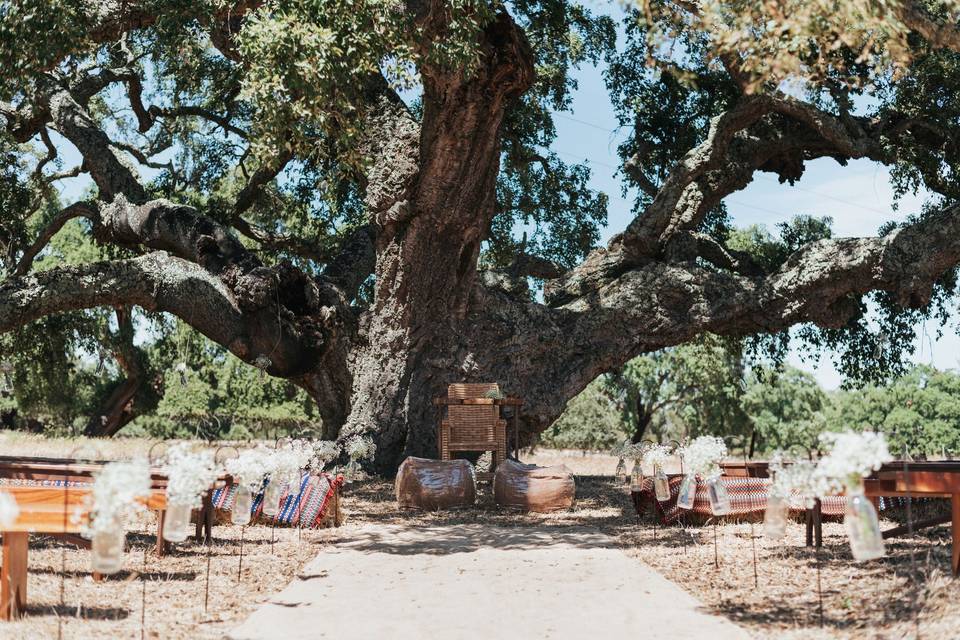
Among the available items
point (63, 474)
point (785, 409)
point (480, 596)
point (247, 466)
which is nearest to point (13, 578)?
point (247, 466)

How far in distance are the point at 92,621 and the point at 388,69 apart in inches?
258

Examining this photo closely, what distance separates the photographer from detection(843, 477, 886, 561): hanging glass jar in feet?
15.5

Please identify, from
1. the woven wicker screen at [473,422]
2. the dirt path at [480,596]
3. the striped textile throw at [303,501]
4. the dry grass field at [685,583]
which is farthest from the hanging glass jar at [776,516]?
the woven wicker screen at [473,422]

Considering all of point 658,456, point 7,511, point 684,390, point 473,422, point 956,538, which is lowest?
point 956,538

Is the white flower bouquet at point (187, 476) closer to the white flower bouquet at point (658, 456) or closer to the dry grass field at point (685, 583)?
the dry grass field at point (685, 583)

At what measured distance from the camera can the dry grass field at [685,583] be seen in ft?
16.8

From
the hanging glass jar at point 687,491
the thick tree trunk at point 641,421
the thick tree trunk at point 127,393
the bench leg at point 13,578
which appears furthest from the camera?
the thick tree trunk at point 641,421

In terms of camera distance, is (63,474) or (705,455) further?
(705,455)

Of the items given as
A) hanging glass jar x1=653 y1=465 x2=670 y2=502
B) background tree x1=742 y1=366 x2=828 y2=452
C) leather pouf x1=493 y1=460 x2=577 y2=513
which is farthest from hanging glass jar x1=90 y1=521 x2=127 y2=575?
background tree x1=742 y1=366 x2=828 y2=452

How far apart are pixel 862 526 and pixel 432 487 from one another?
24.1 feet

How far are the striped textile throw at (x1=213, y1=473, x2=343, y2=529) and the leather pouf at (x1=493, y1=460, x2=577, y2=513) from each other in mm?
2484

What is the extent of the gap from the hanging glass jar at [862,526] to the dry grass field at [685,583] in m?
0.50

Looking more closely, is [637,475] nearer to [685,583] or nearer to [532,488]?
[532,488]

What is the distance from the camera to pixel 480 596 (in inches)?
250
